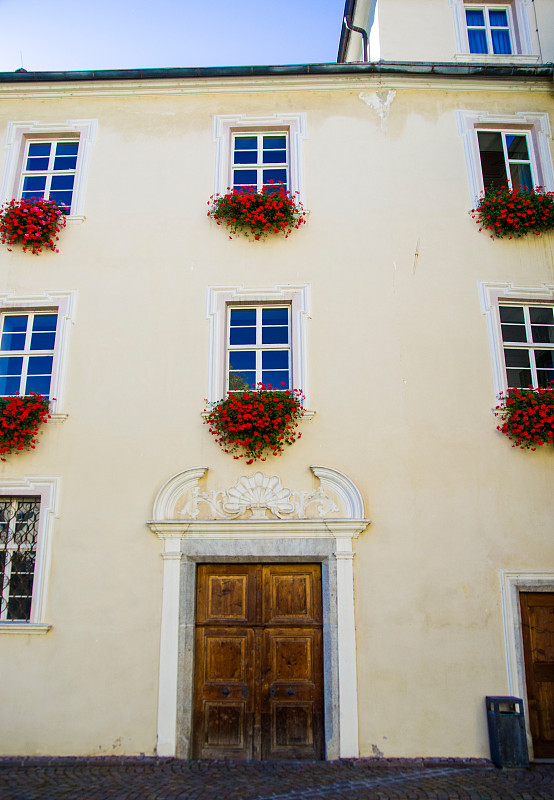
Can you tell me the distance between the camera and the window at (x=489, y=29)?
1113 centimetres

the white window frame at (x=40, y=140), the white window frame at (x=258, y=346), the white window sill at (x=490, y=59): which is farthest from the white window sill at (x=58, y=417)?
the white window sill at (x=490, y=59)

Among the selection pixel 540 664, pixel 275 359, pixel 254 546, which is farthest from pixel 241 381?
pixel 540 664

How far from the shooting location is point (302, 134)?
33.3ft

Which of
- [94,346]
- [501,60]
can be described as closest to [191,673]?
[94,346]

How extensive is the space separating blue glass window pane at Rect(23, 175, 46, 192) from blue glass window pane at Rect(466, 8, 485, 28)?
25.1ft

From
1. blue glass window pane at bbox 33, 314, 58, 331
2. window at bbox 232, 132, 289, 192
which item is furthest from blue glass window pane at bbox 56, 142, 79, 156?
blue glass window pane at bbox 33, 314, 58, 331

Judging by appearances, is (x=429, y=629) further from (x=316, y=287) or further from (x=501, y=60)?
(x=501, y=60)

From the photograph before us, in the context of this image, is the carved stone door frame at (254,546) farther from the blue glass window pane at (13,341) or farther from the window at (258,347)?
the blue glass window pane at (13,341)

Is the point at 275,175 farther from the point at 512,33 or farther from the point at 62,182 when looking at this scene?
the point at 512,33

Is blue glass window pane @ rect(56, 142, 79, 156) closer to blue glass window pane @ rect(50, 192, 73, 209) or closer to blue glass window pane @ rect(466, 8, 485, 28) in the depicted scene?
blue glass window pane @ rect(50, 192, 73, 209)

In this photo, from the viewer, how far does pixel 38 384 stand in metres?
9.22

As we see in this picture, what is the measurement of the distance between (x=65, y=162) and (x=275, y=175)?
10.8 feet

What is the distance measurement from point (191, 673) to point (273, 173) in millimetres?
7261

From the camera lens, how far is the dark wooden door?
7.77 m
